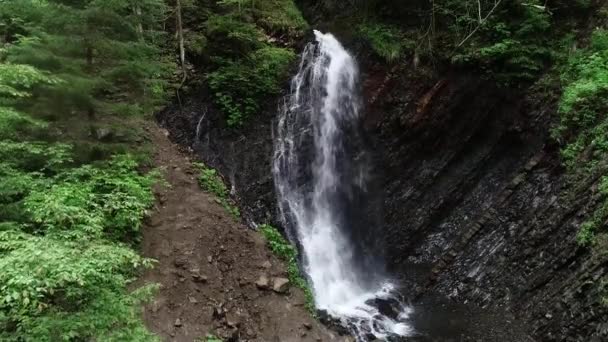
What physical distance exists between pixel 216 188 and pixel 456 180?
7.33m

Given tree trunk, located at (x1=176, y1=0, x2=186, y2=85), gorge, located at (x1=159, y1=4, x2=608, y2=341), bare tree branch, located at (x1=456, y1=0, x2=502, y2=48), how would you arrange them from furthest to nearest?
bare tree branch, located at (x1=456, y1=0, x2=502, y2=48)
tree trunk, located at (x1=176, y1=0, x2=186, y2=85)
gorge, located at (x1=159, y1=4, x2=608, y2=341)

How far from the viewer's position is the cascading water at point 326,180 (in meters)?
11.9

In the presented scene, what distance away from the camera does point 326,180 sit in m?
14.0

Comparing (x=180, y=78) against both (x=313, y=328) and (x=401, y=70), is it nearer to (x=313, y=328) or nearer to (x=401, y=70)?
(x=401, y=70)

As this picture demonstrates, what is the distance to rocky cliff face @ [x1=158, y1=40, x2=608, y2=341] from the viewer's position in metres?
10.7

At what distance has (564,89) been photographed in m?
12.8

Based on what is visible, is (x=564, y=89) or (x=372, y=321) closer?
(x=372, y=321)

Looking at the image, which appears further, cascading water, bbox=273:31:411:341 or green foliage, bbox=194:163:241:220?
cascading water, bbox=273:31:411:341

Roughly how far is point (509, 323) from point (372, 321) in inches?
120

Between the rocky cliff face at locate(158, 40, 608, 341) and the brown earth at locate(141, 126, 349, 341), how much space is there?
90.3 inches

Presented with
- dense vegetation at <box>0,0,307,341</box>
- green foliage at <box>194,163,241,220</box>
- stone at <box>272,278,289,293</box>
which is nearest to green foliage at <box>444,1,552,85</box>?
green foliage at <box>194,163,241,220</box>

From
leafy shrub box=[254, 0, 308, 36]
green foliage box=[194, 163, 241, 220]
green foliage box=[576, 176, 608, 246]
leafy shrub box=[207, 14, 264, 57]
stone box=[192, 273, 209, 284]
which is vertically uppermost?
leafy shrub box=[254, 0, 308, 36]

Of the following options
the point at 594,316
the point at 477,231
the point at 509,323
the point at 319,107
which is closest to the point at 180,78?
the point at 319,107

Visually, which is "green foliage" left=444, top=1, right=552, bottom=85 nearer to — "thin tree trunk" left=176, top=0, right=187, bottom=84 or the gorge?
the gorge
